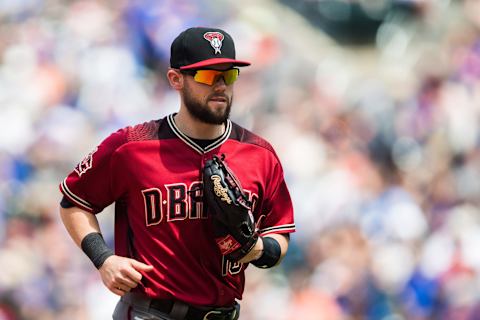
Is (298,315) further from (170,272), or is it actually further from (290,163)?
(170,272)

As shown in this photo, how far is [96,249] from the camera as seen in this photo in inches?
144

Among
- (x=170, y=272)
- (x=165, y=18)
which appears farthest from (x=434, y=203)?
(x=170, y=272)

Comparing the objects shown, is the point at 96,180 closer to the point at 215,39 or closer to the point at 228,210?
the point at 228,210

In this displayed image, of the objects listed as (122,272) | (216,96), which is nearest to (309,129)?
(216,96)

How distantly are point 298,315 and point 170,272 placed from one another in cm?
312

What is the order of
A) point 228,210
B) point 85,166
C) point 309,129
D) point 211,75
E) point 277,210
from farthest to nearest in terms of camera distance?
point 309,129 < point 277,210 < point 85,166 < point 211,75 < point 228,210

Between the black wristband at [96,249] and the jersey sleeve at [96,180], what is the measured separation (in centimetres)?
14

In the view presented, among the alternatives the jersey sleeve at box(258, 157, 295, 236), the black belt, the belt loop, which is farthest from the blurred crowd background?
the belt loop

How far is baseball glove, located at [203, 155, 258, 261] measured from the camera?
3.45 metres

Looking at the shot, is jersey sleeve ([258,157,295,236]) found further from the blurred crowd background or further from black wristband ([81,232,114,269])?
the blurred crowd background

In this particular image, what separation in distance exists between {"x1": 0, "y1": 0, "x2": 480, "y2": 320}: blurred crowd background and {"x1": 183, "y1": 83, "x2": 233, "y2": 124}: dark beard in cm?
320

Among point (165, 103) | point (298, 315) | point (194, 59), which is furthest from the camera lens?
point (165, 103)

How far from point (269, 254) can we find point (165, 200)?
503 millimetres

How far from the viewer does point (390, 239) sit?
6828 millimetres
